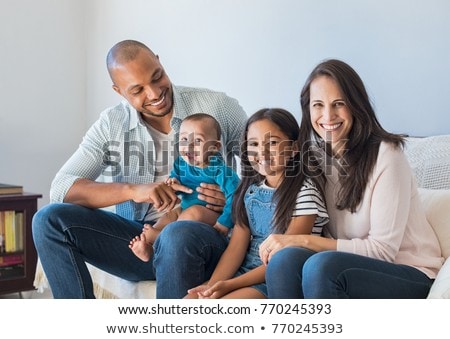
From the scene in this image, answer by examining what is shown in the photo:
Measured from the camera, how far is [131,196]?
163cm

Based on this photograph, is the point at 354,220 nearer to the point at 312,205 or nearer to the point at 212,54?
the point at 312,205

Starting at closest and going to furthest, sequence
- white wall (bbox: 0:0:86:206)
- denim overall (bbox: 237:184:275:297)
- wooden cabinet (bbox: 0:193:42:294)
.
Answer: denim overall (bbox: 237:184:275:297)
wooden cabinet (bbox: 0:193:42:294)
white wall (bbox: 0:0:86:206)

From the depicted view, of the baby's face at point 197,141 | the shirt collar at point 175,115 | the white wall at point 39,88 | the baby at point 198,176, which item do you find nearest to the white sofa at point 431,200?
the baby at point 198,176

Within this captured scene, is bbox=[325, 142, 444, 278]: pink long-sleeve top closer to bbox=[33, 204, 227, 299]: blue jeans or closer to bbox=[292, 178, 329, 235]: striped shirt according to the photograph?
bbox=[292, 178, 329, 235]: striped shirt

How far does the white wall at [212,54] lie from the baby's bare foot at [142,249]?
0.80 m

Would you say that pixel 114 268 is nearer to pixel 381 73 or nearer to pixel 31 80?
pixel 381 73

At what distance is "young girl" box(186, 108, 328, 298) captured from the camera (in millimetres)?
1307

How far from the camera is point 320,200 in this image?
4.33 feet

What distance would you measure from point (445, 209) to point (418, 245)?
14 centimetres

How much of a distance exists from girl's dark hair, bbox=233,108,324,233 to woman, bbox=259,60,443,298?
38 mm

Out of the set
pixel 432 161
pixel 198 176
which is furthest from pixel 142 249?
pixel 432 161

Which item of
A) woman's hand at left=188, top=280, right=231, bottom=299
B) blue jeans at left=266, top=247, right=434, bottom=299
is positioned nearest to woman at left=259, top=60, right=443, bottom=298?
blue jeans at left=266, top=247, right=434, bottom=299

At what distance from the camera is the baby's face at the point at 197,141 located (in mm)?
1596
